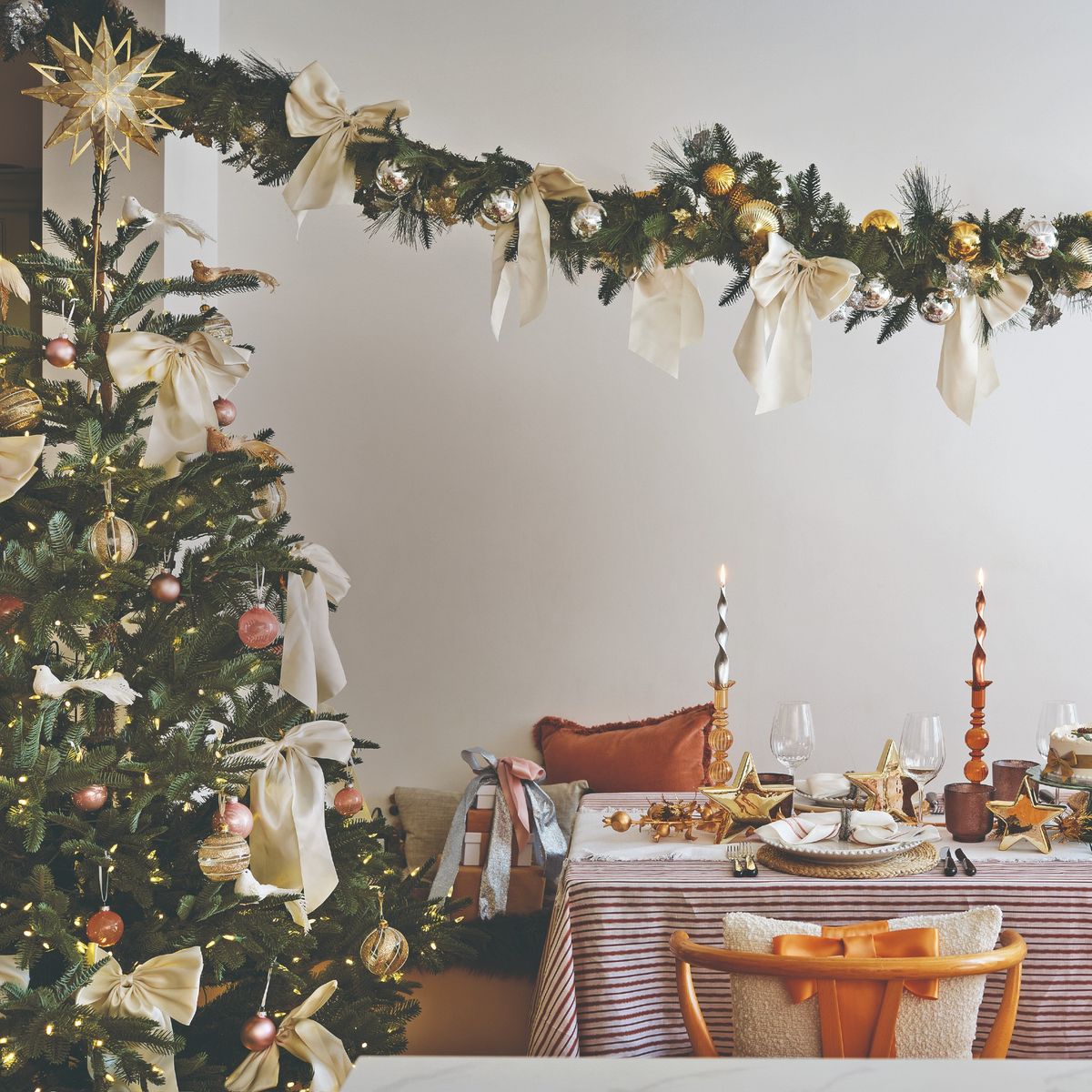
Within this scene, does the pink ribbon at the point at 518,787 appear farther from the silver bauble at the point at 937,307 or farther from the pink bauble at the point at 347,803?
the silver bauble at the point at 937,307

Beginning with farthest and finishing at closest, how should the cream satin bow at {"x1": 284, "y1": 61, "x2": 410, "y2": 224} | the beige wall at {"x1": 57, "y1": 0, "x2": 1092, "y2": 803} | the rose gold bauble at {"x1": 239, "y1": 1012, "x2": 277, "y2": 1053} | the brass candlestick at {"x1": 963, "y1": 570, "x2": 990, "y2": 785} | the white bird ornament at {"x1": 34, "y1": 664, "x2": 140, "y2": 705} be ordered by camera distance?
1. the beige wall at {"x1": 57, "y1": 0, "x2": 1092, "y2": 803}
2. the brass candlestick at {"x1": 963, "y1": 570, "x2": 990, "y2": 785}
3. the cream satin bow at {"x1": 284, "y1": 61, "x2": 410, "y2": 224}
4. the rose gold bauble at {"x1": 239, "y1": 1012, "x2": 277, "y2": 1053}
5. the white bird ornament at {"x1": 34, "y1": 664, "x2": 140, "y2": 705}

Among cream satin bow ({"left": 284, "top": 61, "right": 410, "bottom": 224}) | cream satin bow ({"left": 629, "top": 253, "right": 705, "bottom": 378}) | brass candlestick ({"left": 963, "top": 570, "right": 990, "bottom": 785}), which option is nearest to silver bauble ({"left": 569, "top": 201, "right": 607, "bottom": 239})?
cream satin bow ({"left": 629, "top": 253, "right": 705, "bottom": 378})

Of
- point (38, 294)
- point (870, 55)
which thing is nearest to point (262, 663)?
point (38, 294)

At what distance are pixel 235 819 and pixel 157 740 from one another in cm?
17

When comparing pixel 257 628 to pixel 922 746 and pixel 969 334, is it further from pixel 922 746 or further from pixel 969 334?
pixel 969 334

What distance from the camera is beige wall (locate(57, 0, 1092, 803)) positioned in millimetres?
2994

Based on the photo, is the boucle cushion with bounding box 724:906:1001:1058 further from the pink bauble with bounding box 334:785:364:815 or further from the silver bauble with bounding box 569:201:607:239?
the silver bauble with bounding box 569:201:607:239

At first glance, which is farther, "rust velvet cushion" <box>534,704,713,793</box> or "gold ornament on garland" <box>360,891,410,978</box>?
"rust velvet cushion" <box>534,704,713,793</box>

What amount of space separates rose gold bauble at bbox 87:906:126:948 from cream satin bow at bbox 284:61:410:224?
4.17ft

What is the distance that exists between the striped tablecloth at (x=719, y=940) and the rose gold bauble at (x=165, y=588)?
792mm

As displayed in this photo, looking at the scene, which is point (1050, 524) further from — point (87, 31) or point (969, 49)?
point (87, 31)

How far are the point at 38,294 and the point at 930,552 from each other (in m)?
2.38

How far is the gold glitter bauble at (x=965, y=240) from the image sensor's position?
2.09 m

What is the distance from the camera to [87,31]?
206cm
